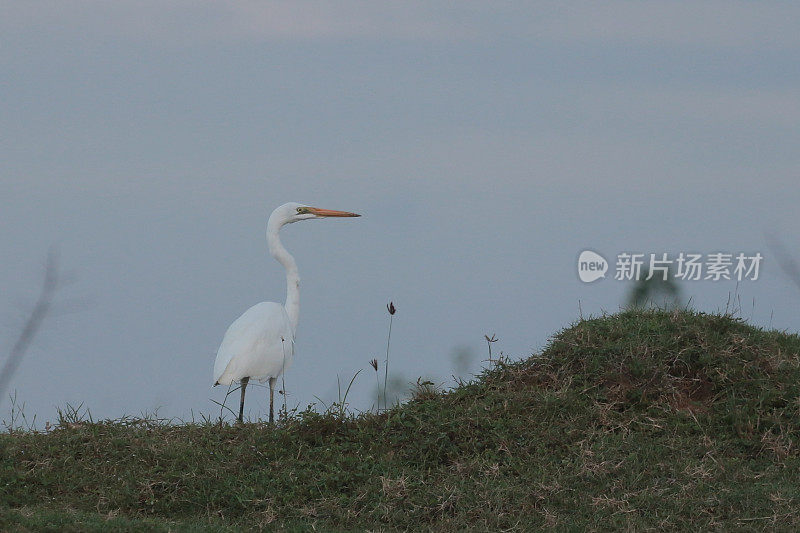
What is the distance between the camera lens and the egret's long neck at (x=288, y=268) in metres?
11.0

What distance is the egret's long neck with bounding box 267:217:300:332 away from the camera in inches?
435

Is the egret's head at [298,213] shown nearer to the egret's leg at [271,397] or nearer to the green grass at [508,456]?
the egret's leg at [271,397]

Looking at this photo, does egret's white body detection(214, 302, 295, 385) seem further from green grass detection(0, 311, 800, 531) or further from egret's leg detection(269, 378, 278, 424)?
green grass detection(0, 311, 800, 531)

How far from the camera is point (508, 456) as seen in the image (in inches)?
314

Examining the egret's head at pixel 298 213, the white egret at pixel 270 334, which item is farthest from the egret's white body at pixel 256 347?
the egret's head at pixel 298 213

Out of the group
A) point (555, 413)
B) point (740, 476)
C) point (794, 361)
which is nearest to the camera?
point (740, 476)

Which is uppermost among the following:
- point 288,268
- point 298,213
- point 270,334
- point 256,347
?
point 298,213

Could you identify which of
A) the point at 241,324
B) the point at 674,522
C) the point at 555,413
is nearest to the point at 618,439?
the point at 555,413

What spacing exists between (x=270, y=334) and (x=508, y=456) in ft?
11.4

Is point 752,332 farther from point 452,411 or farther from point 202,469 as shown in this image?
point 202,469

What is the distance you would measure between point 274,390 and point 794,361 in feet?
18.0

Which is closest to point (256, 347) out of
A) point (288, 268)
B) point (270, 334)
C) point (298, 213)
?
point (270, 334)

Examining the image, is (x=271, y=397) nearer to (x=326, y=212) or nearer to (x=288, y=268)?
(x=288, y=268)

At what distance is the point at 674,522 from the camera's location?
697 centimetres
